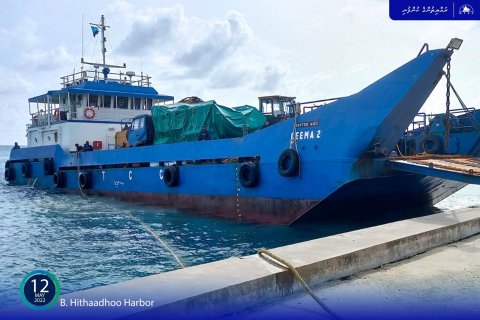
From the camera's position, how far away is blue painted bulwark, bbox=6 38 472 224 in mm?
9289

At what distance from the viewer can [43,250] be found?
8469 mm

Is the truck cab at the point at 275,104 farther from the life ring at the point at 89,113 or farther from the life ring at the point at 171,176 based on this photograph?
the life ring at the point at 89,113

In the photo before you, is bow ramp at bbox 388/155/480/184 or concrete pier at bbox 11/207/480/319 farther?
bow ramp at bbox 388/155/480/184

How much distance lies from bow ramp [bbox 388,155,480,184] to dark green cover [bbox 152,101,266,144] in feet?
15.9

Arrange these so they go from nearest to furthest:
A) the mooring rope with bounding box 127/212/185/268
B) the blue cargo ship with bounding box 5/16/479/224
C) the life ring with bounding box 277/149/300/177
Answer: the mooring rope with bounding box 127/212/185/268 < the blue cargo ship with bounding box 5/16/479/224 < the life ring with bounding box 277/149/300/177

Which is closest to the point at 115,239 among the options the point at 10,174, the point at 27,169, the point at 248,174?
the point at 248,174

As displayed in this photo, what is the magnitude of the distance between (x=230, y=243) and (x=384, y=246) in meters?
4.83

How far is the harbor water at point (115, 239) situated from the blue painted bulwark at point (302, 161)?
55 centimetres

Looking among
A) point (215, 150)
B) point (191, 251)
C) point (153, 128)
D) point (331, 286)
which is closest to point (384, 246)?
point (331, 286)

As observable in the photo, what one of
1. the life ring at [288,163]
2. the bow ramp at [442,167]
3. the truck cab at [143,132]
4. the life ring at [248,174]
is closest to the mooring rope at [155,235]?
the life ring at [248,174]

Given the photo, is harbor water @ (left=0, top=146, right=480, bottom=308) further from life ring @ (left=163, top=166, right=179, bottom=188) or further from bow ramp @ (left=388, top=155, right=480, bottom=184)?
bow ramp @ (left=388, top=155, right=480, bottom=184)

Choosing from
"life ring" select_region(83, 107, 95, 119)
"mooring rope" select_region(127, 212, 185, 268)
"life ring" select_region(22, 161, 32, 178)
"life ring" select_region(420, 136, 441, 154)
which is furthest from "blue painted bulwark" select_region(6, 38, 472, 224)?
"life ring" select_region(22, 161, 32, 178)

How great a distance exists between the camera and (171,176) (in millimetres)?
13523

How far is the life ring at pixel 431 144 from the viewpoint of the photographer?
1472 cm
